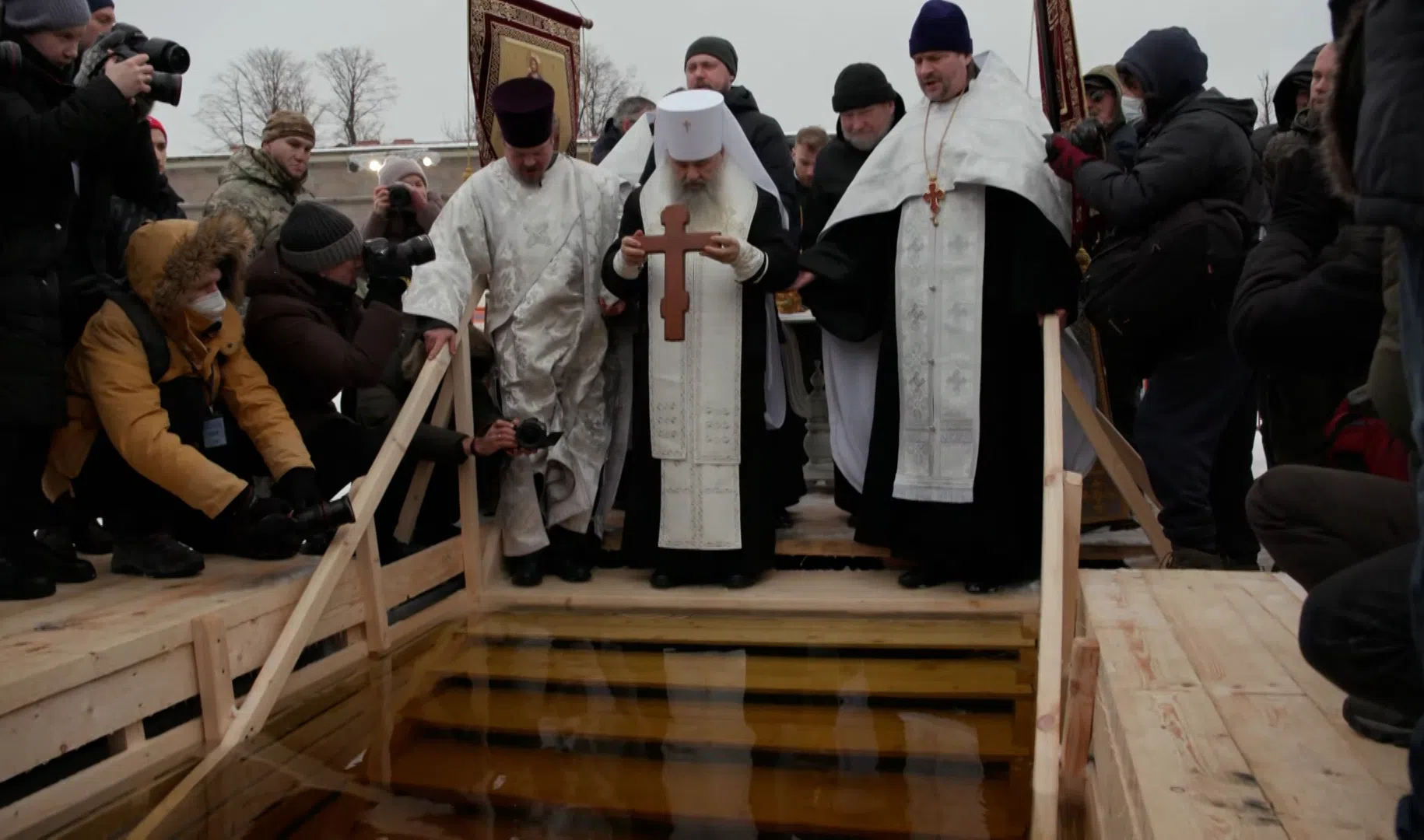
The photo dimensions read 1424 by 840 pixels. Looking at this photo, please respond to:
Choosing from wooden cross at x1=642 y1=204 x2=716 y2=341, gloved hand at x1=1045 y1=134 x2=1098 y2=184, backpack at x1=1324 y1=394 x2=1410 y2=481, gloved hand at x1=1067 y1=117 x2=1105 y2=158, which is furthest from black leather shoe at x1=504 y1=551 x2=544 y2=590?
backpack at x1=1324 y1=394 x2=1410 y2=481

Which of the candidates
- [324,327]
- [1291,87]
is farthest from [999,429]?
[324,327]

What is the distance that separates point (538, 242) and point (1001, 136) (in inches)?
69.3

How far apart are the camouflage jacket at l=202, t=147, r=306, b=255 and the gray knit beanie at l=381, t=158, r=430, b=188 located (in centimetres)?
41

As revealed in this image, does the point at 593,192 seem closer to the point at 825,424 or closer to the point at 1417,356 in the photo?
the point at 825,424

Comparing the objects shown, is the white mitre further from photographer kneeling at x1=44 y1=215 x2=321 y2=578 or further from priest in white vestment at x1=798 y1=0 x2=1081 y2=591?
photographer kneeling at x1=44 y1=215 x2=321 y2=578

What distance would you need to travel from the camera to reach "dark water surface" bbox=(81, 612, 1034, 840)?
2.85 meters

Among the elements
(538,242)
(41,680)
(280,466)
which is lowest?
(41,680)

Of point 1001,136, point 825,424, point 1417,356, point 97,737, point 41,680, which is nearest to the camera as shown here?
point 1417,356

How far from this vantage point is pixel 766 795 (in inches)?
117

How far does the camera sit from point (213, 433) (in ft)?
13.2

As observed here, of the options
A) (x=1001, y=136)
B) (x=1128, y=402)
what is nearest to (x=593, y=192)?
(x=1001, y=136)

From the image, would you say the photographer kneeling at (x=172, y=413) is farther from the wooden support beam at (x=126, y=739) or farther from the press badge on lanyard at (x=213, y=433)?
the wooden support beam at (x=126, y=739)

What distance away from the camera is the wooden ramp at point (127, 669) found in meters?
2.82

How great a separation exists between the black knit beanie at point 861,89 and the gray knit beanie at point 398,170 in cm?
182
